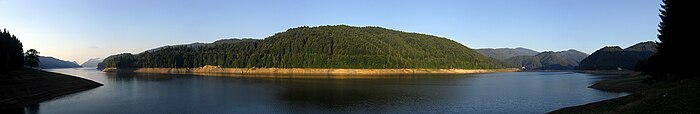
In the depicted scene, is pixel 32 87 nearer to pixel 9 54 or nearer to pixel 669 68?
pixel 9 54

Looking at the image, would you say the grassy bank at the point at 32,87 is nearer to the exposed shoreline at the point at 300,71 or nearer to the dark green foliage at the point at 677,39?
the dark green foliage at the point at 677,39

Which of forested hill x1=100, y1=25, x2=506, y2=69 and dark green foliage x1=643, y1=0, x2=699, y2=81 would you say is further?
forested hill x1=100, y1=25, x2=506, y2=69

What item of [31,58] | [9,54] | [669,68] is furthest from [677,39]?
[31,58]

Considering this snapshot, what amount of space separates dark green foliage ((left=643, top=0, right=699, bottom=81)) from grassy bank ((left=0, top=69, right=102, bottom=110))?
62.8 m

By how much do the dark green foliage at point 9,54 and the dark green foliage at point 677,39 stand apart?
82318 mm

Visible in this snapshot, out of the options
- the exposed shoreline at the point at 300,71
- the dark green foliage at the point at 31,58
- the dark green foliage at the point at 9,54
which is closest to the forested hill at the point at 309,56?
the exposed shoreline at the point at 300,71

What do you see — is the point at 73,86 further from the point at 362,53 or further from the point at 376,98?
the point at 362,53

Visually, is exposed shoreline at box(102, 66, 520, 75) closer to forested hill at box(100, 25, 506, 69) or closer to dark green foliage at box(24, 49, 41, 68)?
forested hill at box(100, 25, 506, 69)

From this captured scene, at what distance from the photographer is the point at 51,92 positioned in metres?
57.3

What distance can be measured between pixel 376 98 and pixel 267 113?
15.9 meters

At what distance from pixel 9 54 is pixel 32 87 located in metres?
22.1

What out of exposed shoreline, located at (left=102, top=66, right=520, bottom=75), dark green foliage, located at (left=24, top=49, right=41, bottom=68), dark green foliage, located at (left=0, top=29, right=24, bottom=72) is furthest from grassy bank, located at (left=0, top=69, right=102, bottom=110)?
exposed shoreline, located at (left=102, top=66, right=520, bottom=75)

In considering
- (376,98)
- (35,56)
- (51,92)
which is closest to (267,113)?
(376,98)

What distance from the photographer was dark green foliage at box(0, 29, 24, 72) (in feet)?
208
